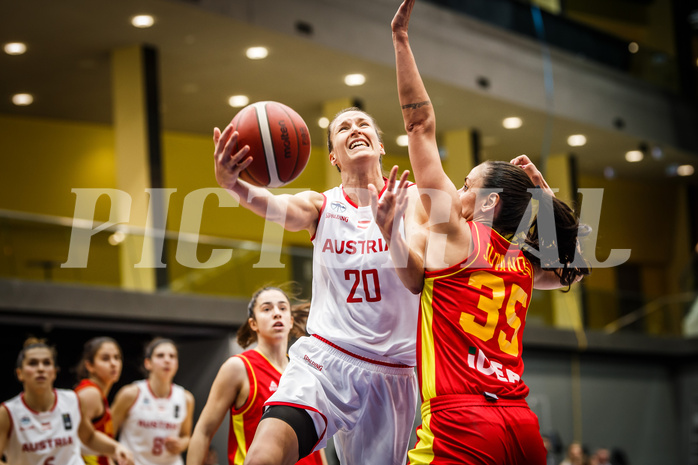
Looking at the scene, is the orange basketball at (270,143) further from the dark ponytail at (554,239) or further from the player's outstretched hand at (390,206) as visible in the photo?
the dark ponytail at (554,239)

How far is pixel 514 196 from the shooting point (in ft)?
11.0

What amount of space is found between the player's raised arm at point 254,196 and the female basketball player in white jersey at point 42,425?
3949mm

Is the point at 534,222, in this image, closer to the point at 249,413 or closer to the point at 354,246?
the point at 354,246

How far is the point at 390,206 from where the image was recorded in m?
3.17

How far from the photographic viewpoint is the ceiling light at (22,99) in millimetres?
15406

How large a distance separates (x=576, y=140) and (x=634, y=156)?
A: 213cm

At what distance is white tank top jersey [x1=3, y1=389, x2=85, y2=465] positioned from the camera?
7.15 meters

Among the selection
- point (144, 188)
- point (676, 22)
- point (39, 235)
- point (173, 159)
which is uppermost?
point (676, 22)

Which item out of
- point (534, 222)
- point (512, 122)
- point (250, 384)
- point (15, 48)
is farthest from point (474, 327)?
point (512, 122)

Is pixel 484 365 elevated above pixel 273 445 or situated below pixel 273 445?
above

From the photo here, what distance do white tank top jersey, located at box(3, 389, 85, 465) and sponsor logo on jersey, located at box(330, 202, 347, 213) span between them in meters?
4.40

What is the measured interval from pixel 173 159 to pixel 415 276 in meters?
15.8

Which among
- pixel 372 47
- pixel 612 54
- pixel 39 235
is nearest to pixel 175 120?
pixel 372 47

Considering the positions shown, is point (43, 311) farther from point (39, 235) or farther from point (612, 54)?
point (612, 54)
